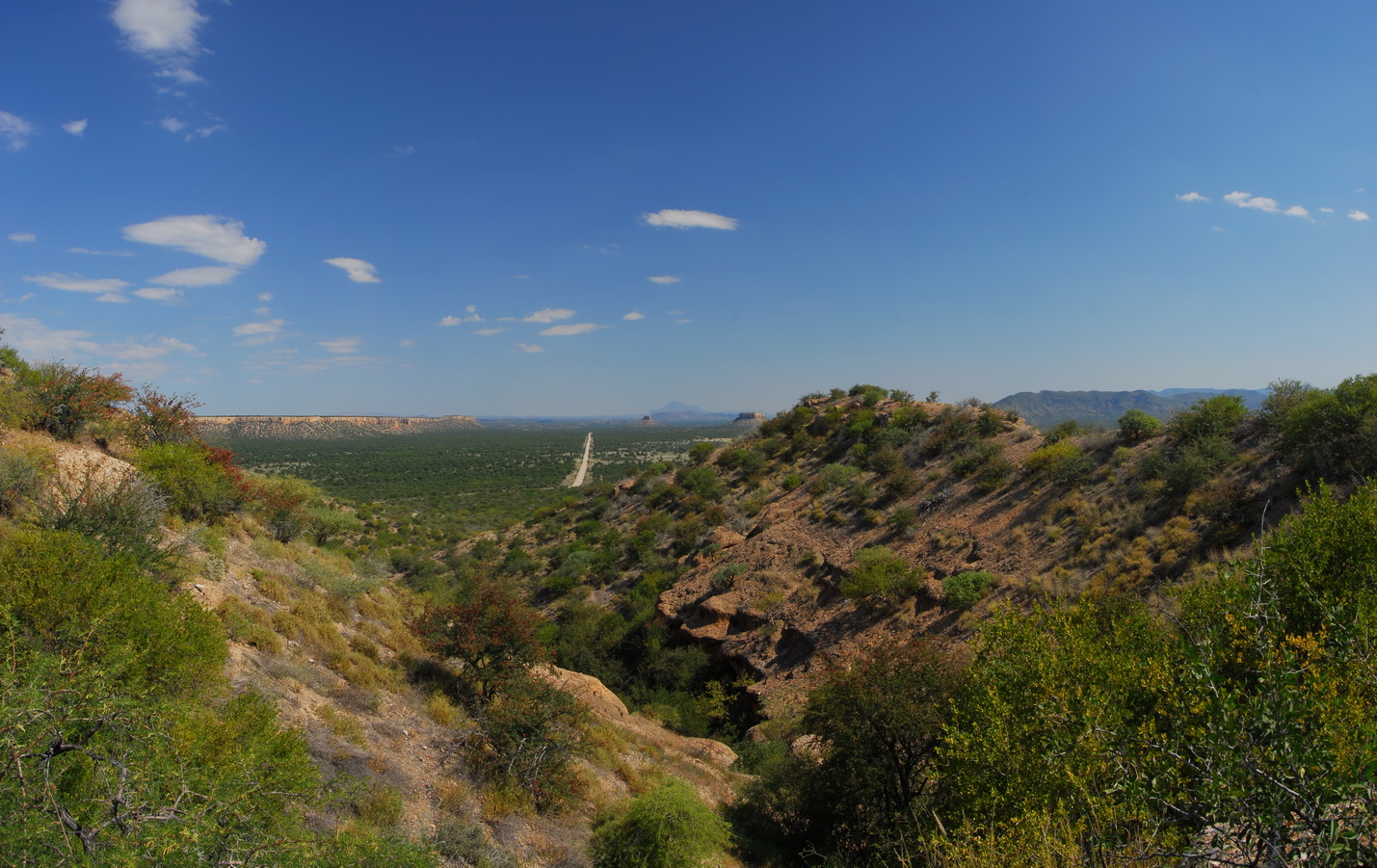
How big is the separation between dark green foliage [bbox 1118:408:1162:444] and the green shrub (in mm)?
8096

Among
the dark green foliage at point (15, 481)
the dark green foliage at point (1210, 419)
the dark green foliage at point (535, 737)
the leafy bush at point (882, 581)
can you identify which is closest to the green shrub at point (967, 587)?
the leafy bush at point (882, 581)

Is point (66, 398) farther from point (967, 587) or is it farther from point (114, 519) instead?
point (967, 587)

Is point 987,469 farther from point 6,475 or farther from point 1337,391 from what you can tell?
point 6,475

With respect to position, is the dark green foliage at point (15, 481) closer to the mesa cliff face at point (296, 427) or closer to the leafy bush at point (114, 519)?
the leafy bush at point (114, 519)

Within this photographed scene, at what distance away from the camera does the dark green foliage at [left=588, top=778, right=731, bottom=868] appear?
24.6ft

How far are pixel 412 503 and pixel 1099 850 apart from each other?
53.6m


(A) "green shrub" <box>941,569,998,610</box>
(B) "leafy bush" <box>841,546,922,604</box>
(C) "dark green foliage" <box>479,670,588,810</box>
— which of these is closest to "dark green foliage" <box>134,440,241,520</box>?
(C) "dark green foliage" <box>479,670,588,810</box>

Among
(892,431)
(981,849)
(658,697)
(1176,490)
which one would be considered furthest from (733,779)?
(892,431)

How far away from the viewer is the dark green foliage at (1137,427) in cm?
1861

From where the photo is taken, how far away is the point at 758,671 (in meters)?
16.4

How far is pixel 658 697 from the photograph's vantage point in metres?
16.8

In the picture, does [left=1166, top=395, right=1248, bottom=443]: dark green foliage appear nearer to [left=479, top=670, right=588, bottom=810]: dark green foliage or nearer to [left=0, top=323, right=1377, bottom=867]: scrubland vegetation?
[left=0, top=323, right=1377, bottom=867]: scrubland vegetation

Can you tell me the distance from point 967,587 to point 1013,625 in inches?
323

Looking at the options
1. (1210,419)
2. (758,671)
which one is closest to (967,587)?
(758,671)
